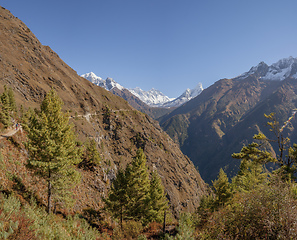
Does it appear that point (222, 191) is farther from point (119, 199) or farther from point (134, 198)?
point (119, 199)

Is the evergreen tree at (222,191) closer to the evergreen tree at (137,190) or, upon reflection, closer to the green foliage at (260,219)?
the evergreen tree at (137,190)

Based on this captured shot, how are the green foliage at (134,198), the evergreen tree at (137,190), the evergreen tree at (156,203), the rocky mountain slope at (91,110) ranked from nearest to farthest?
the green foliage at (134,198), the evergreen tree at (137,190), the evergreen tree at (156,203), the rocky mountain slope at (91,110)

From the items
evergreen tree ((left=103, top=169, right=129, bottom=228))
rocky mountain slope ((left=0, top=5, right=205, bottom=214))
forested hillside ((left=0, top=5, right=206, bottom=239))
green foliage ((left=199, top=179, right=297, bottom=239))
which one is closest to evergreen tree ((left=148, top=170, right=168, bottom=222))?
forested hillside ((left=0, top=5, right=206, bottom=239))

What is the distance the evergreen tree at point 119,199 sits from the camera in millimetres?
21062

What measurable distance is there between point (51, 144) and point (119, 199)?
42.3ft

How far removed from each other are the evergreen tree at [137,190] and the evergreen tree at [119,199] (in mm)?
590

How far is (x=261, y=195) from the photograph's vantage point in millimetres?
6730

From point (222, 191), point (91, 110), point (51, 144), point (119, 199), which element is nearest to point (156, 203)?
point (119, 199)

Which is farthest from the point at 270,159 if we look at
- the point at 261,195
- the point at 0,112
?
the point at 0,112

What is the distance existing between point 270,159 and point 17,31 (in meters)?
122

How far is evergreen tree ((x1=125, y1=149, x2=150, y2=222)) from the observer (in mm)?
21578

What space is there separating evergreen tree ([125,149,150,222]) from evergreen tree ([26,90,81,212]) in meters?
8.96

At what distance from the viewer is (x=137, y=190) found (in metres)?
21.8

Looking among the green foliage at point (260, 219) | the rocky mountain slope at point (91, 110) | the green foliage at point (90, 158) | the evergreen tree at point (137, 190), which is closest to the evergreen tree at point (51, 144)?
the evergreen tree at point (137, 190)
